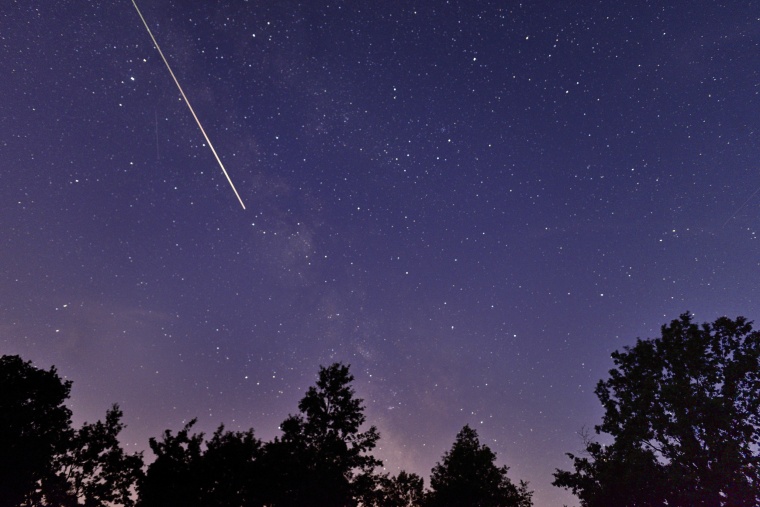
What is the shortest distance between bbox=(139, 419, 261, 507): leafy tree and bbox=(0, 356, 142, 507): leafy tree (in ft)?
7.49

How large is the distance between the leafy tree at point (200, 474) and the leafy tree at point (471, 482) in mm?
18588

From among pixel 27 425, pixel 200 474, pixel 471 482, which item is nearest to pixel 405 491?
pixel 471 482

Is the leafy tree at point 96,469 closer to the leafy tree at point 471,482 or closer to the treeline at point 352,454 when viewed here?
the treeline at point 352,454

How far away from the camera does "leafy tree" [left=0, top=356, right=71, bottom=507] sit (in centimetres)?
2795

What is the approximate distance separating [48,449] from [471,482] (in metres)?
36.1

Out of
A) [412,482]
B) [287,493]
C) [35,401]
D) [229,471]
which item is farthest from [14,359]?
[412,482]

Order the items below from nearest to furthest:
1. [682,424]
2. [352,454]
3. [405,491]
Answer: [682,424], [352,454], [405,491]

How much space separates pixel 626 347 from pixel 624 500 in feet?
32.0

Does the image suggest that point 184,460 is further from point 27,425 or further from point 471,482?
point 471,482

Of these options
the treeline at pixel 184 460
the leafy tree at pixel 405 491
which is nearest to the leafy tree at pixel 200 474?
the treeline at pixel 184 460

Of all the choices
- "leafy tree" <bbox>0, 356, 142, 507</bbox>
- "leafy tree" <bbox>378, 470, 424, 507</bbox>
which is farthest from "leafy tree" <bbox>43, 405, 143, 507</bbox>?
"leafy tree" <bbox>378, 470, 424, 507</bbox>

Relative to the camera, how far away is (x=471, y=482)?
40.4 meters

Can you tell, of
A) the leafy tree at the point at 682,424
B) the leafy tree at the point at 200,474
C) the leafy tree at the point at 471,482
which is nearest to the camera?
the leafy tree at the point at 682,424

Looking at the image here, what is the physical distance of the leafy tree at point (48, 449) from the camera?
28.3 meters
